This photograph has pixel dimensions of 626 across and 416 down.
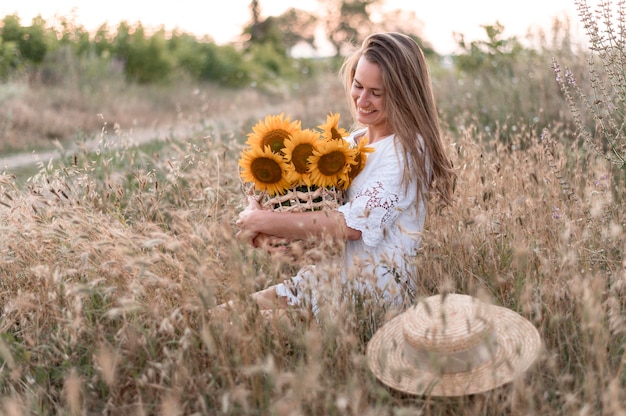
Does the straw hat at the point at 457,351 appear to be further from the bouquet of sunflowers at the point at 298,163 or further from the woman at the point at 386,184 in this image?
the bouquet of sunflowers at the point at 298,163

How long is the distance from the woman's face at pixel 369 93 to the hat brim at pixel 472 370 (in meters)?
1.15

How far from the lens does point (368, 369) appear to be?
2084 mm

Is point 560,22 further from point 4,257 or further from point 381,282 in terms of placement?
point 4,257

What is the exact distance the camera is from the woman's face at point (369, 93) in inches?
114

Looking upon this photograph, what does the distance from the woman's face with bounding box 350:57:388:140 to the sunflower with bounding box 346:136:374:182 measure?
22 cm

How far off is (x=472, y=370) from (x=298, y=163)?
44.3 inches

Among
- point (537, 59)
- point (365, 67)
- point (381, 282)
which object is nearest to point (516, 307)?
point (381, 282)

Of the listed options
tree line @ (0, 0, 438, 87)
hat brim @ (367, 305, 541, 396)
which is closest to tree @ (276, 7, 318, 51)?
tree line @ (0, 0, 438, 87)

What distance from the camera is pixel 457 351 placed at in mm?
1947

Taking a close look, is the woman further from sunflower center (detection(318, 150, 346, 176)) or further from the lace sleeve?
sunflower center (detection(318, 150, 346, 176))

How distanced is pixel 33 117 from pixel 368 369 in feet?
29.2

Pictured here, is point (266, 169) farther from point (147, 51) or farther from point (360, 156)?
point (147, 51)

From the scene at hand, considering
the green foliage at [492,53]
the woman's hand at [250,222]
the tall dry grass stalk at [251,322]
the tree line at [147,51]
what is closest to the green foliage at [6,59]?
the tree line at [147,51]

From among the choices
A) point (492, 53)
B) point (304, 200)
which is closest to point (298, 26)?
point (492, 53)
